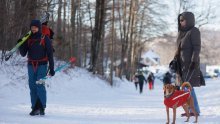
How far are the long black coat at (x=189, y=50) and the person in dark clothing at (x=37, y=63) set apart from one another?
8.87ft

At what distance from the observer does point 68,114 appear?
911 centimetres

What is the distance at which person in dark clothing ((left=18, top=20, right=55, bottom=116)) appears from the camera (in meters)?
8.31

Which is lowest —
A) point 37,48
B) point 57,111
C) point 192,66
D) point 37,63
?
point 57,111

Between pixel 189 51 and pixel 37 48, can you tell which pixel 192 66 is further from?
pixel 37 48

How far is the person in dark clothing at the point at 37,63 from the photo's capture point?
27.3 feet

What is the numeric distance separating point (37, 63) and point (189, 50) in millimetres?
3089

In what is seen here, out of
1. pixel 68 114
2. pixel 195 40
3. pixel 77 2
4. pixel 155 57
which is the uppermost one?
pixel 77 2

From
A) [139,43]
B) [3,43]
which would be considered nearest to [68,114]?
[3,43]

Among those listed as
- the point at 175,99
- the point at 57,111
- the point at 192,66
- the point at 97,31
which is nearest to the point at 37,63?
the point at 57,111

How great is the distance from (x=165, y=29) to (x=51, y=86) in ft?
119

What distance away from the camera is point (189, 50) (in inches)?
352

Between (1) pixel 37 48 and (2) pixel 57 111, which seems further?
(2) pixel 57 111

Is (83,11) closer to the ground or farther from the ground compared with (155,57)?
farther from the ground

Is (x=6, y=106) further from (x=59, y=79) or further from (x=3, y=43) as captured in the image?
(x=59, y=79)
